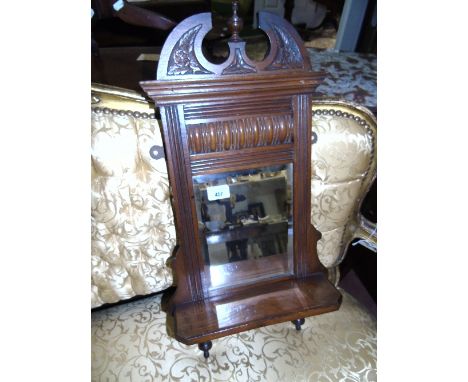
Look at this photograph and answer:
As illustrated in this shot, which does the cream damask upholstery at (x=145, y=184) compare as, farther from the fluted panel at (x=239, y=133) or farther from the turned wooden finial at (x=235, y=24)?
the turned wooden finial at (x=235, y=24)

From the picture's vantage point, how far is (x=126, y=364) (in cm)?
67

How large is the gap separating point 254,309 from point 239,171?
309mm

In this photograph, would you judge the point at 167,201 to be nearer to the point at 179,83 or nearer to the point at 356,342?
the point at 179,83

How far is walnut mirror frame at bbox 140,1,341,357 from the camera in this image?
538mm

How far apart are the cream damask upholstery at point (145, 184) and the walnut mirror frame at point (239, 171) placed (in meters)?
0.06

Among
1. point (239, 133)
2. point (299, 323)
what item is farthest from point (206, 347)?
point (239, 133)

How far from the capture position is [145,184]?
2.10 feet

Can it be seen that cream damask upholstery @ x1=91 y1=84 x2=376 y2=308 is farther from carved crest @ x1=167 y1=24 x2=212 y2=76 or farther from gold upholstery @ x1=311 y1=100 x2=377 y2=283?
carved crest @ x1=167 y1=24 x2=212 y2=76

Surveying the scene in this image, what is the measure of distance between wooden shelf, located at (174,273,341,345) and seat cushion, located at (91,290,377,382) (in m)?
0.10

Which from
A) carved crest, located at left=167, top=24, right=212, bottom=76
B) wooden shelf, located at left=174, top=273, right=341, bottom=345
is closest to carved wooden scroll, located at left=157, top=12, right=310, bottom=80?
carved crest, located at left=167, top=24, right=212, bottom=76
